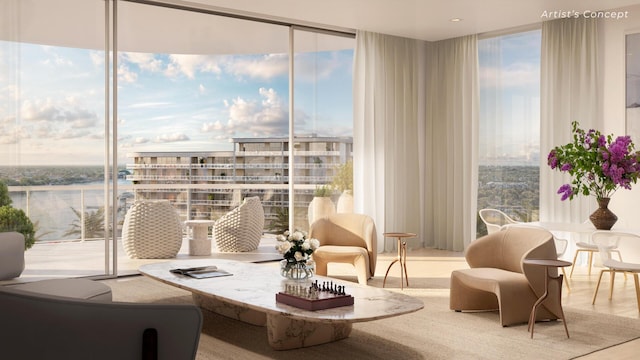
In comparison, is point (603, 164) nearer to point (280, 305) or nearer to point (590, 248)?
point (590, 248)

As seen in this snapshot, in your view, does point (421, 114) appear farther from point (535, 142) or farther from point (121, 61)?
point (121, 61)

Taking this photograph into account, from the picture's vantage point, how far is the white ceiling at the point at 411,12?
7098 millimetres

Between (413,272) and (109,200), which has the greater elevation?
(109,200)

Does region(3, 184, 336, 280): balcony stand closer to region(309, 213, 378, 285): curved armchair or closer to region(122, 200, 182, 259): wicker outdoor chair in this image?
region(122, 200, 182, 259): wicker outdoor chair

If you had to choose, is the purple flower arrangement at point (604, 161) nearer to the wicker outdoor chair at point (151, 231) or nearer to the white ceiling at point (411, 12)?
the white ceiling at point (411, 12)

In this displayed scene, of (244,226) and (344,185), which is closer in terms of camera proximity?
(244,226)

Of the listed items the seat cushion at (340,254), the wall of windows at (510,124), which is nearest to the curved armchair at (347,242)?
the seat cushion at (340,254)

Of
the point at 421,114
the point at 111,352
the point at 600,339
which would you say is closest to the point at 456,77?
the point at 421,114

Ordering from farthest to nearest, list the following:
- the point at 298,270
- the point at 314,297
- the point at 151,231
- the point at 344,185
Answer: the point at 344,185
the point at 151,231
the point at 298,270
the point at 314,297

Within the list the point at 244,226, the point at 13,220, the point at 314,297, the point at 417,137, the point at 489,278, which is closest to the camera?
the point at 314,297

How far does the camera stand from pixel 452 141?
9164 mm

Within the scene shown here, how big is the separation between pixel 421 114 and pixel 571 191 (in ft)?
11.7

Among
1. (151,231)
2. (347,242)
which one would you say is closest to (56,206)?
(151,231)

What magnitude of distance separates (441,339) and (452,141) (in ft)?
16.0
